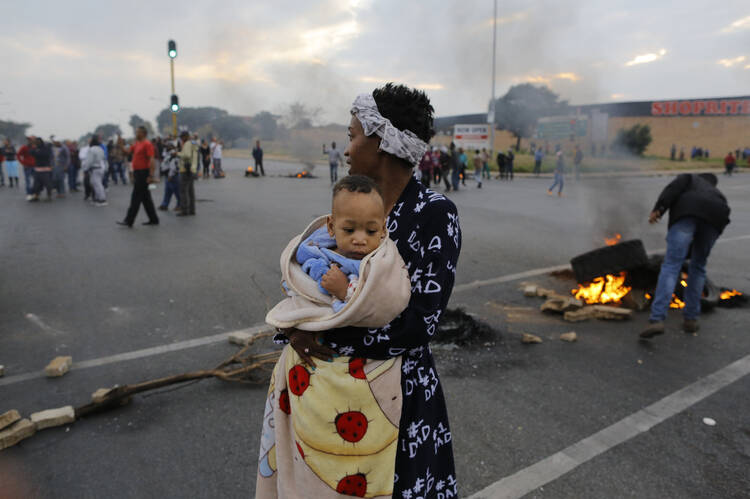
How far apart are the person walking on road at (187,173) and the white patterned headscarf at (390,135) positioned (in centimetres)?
1066

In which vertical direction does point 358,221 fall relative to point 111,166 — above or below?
below

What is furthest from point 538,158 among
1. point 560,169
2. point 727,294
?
point 727,294

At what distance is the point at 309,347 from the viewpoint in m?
1.46

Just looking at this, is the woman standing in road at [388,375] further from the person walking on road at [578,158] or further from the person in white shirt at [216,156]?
the person in white shirt at [216,156]

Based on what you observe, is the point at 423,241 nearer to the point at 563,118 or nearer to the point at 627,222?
the point at 627,222

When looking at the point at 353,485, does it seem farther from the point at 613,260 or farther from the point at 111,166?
the point at 111,166

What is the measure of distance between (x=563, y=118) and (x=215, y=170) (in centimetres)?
1740

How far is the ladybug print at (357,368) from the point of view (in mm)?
1424

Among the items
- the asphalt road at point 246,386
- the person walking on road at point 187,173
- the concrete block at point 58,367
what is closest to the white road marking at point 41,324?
the asphalt road at point 246,386

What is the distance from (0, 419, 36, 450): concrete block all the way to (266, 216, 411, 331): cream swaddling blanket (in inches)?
99.3

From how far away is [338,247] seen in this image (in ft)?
4.83

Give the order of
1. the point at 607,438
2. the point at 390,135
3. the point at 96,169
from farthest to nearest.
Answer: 1. the point at 96,169
2. the point at 607,438
3. the point at 390,135

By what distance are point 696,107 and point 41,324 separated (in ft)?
169

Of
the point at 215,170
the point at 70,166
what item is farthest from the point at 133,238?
the point at 215,170
